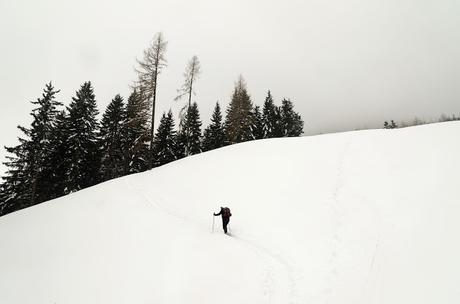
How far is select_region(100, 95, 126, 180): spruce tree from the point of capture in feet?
110

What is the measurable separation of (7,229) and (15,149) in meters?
14.8

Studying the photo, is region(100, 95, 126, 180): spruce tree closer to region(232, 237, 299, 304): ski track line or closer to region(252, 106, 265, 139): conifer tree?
region(252, 106, 265, 139): conifer tree

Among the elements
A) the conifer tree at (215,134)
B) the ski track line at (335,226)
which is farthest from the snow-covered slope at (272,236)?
the conifer tree at (215,134)

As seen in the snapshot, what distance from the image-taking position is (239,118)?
137 ft

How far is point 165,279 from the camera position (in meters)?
9.42

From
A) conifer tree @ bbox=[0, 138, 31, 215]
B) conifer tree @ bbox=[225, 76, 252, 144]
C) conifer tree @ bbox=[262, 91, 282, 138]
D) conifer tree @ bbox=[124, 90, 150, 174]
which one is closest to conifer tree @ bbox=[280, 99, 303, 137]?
conifer tree @ bbox=[262, 91, 282, 138]

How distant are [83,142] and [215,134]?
63.2 feet

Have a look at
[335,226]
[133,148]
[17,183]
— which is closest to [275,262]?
[335,226]

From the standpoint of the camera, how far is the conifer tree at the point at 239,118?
1640 inches

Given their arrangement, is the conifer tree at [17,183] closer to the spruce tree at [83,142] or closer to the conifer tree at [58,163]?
the conifer tree at [58,163]

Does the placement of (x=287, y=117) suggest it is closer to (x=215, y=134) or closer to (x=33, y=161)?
(x=215, y=134)

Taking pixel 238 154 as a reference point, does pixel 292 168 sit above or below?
below

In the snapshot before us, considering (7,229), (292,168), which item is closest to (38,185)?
(7,229)

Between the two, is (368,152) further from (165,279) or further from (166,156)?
(166,156)
